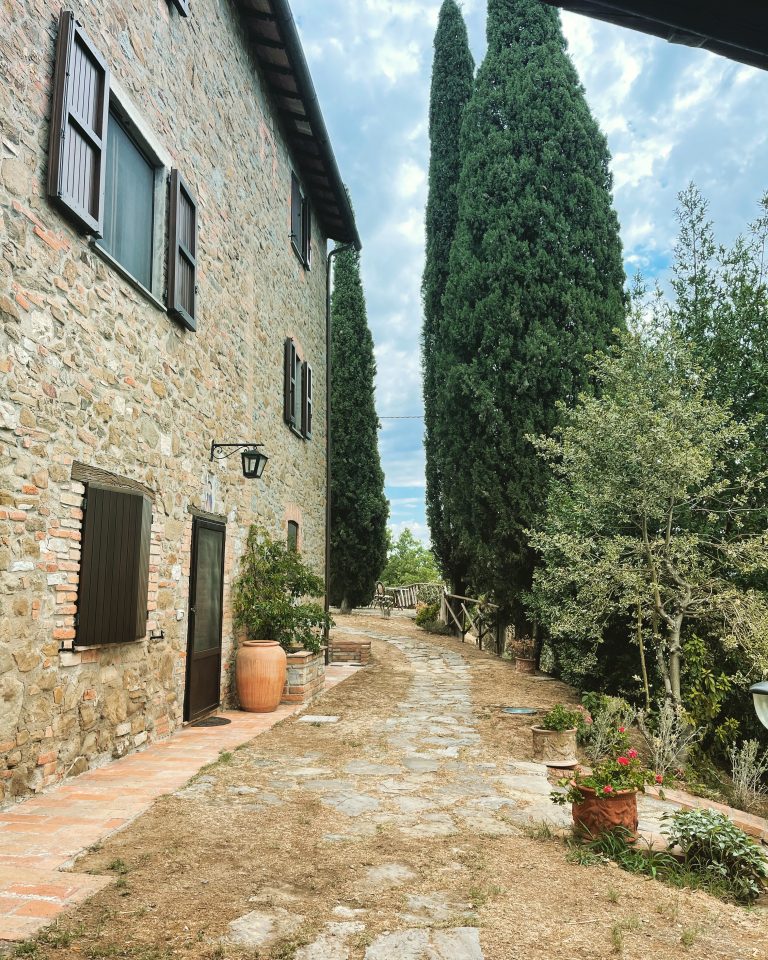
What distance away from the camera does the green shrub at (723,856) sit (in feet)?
10.7

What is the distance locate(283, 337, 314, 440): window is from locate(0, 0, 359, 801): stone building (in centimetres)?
70

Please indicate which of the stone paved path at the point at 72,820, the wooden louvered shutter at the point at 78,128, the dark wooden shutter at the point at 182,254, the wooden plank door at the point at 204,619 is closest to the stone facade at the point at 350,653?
the wooden plank door at the point at 204,619

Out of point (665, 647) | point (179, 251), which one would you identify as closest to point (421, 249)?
point (179, 251)

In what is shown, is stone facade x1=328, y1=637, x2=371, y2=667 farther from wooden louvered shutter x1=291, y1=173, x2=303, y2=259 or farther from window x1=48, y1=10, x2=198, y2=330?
window x1=48, y1=10, x2=198, y2=330

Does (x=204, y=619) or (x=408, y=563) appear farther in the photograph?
(x=408, y=563)

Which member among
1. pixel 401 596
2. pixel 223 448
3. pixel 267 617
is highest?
pixel 223 448

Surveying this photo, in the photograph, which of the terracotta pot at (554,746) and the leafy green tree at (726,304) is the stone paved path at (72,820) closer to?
the terracotta pot at (554,746)

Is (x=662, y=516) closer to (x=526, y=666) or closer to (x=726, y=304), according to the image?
(x=726, y=304)

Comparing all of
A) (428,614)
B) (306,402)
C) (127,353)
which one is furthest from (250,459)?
(428,614)

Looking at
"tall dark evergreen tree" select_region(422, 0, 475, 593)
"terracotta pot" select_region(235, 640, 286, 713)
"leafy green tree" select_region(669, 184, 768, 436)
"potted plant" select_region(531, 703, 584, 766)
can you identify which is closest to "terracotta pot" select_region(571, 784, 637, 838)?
"potted plant" select_region(531, 703, 584, 766)

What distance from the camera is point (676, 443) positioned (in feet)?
21.1

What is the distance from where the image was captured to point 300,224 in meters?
10.9

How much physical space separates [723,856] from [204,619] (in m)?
4.55

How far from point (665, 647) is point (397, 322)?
1526cm
